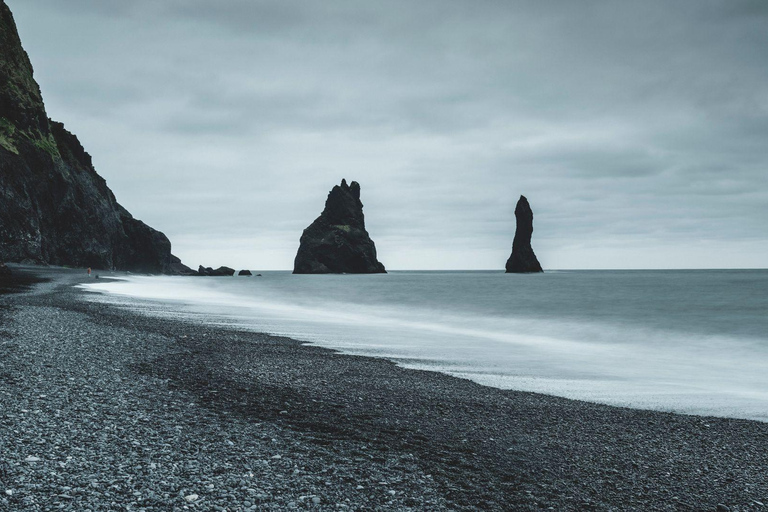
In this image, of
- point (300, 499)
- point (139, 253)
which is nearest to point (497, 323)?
point (300, 499)

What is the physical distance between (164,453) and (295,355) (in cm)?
892

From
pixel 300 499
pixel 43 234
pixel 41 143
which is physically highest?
pixel 41 143

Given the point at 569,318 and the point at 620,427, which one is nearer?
the point at 620,427

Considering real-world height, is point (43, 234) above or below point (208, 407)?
above

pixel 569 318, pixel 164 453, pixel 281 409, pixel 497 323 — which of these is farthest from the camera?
pixel 569 318

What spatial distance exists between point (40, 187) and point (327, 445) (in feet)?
292

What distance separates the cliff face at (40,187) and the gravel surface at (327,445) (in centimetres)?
6852

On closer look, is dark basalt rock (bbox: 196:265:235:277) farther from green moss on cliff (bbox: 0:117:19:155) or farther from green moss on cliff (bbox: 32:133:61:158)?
green moss on cliff (bbox: 0:117:19:155)

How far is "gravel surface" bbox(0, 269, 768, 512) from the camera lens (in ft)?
18.2

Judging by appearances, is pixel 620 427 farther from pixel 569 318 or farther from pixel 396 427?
pixel 569 318

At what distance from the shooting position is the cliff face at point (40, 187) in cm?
6838

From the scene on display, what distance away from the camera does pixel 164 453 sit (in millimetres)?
6281

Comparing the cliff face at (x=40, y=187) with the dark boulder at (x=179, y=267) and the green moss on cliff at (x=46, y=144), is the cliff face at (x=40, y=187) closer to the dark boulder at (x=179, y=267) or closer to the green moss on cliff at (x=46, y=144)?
the green moss on cliff at (x=46, y=144)

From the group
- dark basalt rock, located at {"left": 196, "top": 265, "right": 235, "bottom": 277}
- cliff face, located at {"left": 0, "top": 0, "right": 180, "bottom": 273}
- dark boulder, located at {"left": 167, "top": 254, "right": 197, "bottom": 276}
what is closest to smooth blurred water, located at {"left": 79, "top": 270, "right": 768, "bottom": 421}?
cliff face, located at {"left": 0, "top": 0, "right": 180, "bottom": 273}
